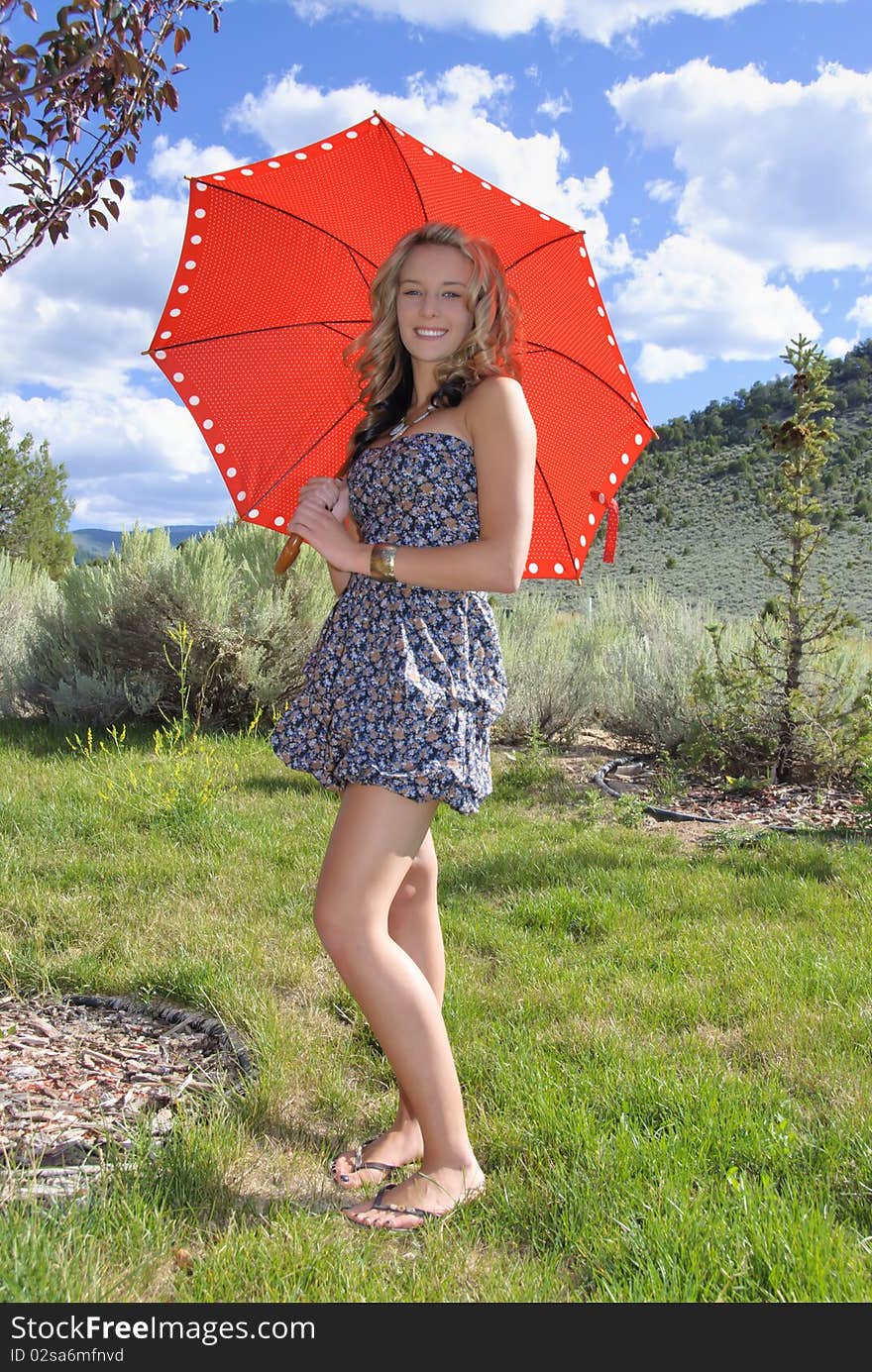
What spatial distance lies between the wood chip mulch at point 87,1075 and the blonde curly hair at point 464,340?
1788 millimetres

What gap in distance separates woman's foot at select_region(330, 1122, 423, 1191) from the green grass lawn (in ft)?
0.24

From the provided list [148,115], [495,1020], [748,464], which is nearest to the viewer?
[148,115]

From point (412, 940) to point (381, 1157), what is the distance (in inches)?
21.6

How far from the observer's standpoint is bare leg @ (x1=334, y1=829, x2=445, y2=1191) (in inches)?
106

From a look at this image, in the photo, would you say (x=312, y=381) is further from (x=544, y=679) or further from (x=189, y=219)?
(x=544, y=679)

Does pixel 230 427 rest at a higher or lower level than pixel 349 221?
lower

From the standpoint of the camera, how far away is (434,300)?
8.32 feet

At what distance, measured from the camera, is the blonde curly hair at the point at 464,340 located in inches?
99.7

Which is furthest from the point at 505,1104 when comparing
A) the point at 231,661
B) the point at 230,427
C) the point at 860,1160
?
the point at 231,661

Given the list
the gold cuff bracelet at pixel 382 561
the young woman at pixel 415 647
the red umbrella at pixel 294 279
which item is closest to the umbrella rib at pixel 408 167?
the red umbrella at pixel 294 279

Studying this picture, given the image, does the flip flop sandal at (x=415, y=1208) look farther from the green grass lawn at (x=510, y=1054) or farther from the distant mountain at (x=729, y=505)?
the distant mountain at (x=729, y=505)

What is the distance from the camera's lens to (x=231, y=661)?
27.0ft

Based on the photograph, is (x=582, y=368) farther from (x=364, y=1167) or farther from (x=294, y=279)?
(x=364, y=1167)

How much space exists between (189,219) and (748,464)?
2093 inches
